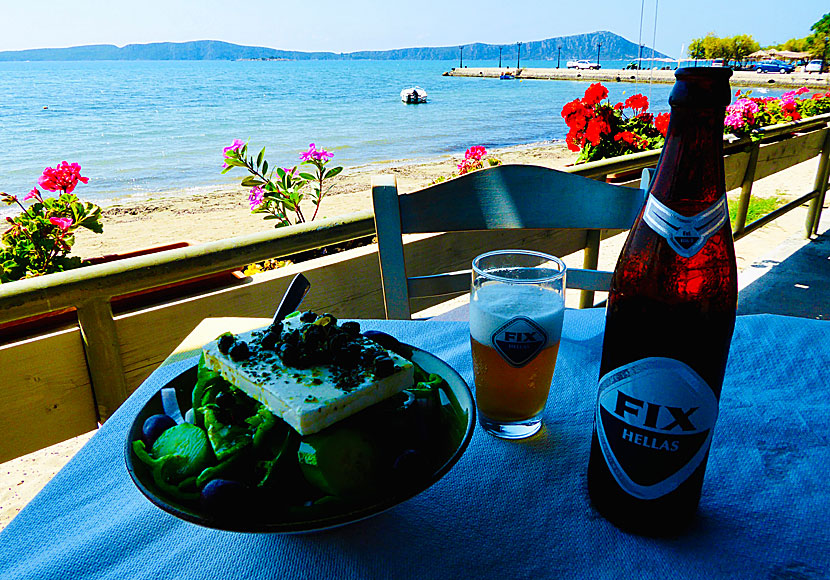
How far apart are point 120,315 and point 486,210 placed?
3.87ft

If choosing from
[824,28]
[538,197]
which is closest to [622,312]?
[538,197]

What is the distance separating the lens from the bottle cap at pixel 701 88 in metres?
0.54

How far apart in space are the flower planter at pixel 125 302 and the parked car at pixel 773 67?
6049 centimetres

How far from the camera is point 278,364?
65 centimetres

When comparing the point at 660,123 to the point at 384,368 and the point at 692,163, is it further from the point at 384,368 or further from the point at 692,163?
the point at 384,368

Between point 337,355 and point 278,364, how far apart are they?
71 mm

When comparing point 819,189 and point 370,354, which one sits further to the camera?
point 819,189

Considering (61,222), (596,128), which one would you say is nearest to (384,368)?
(61,222)

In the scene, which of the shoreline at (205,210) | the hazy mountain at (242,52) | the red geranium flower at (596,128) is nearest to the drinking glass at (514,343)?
the red geranium flower at (596,128)

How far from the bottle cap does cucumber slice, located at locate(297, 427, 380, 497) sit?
1.56 ft

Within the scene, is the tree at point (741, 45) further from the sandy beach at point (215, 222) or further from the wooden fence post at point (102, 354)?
the wooden fence post at point (102, 354)

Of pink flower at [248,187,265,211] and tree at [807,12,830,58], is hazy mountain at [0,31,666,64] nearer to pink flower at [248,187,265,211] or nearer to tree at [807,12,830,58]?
tree at [807,12,830,58]

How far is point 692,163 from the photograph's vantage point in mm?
621

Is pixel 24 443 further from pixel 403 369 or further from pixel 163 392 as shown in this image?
pixel 403 369
